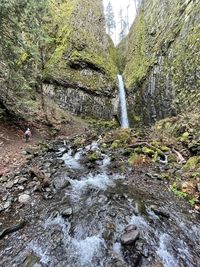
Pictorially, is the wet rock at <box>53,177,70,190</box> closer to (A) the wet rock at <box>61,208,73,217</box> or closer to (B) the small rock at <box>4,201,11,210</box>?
(A) the wet rock at <box>61,208,73,217</box>

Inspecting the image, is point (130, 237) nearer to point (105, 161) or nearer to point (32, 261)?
point (32, 261)

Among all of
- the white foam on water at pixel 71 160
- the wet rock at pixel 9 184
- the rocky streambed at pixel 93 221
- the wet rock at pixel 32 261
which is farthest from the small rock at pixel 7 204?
the white foam on water at pixel 71 160

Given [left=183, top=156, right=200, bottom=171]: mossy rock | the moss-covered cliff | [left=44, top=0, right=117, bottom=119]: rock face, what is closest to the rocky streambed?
[left=183, top=156, right=200, bottom=171]: mossy rock

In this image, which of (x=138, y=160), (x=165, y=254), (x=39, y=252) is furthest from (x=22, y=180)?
(x=165, y=254)

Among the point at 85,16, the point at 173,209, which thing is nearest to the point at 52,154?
the point at 173,209

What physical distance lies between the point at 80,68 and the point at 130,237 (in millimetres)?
26270

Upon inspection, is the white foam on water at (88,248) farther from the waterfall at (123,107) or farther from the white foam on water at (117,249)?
the waterfall at (123,107)

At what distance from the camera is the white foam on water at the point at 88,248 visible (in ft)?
16.3

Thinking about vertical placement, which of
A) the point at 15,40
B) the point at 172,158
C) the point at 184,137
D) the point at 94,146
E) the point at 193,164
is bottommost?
the point at 94,146

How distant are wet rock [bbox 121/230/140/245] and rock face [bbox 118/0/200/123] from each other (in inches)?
442

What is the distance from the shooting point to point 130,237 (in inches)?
214

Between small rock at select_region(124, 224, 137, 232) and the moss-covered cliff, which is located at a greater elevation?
the moss-covered cliff

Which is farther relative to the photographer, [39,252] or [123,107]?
[123,107]

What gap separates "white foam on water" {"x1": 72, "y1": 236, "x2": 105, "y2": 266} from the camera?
4.96m
